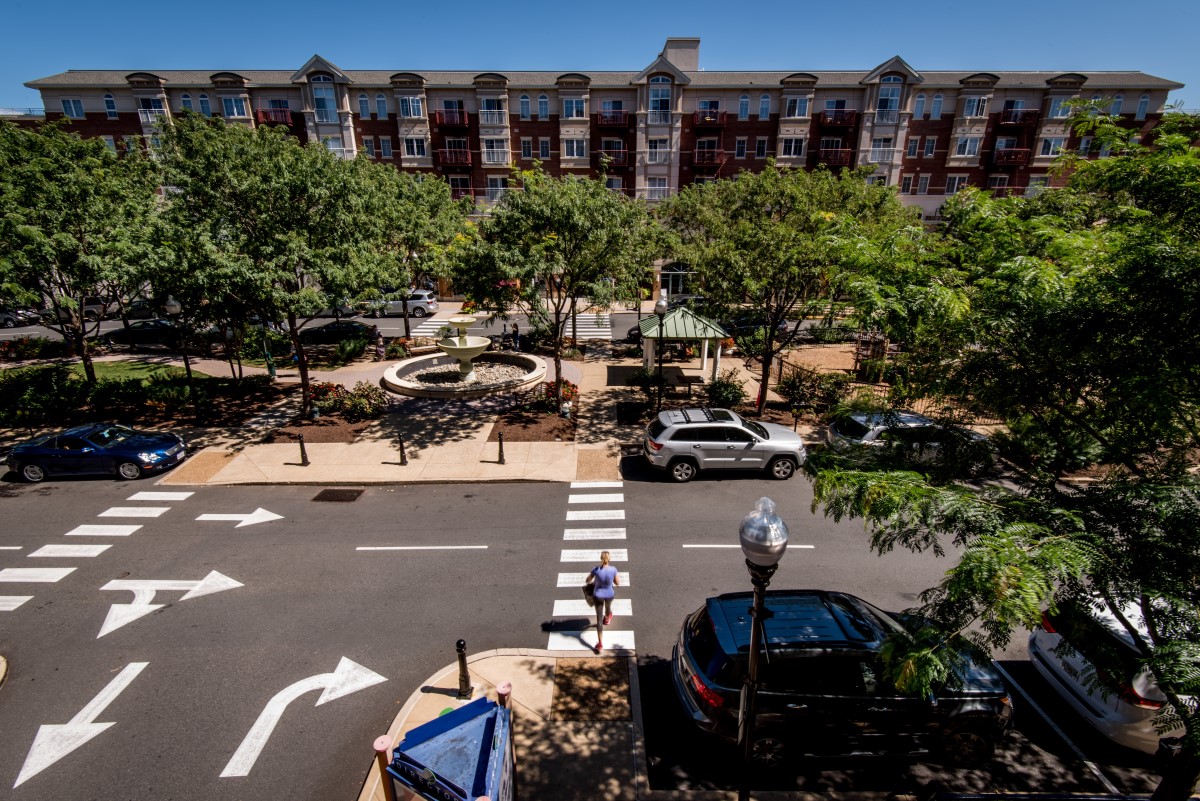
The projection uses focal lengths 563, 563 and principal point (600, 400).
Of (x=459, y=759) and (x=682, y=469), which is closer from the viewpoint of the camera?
(x=459, y=759)

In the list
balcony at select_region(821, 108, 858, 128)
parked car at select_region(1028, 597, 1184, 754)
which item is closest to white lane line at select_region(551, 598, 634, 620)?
Answer: parked car at select_region(1028, 597, 1184, 754)

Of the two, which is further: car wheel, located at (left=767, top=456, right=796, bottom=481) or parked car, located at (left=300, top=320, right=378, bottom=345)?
parked car, located at (left=300, top=320, right=378, bottom=345)

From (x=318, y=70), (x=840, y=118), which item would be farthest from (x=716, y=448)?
(x=318, y=70)

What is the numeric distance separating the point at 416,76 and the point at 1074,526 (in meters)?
49.6

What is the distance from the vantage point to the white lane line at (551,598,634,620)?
989cm

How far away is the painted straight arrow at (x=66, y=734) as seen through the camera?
7098 millimetres

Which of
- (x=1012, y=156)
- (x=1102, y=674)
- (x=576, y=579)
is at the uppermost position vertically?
(x=1012, y=156)

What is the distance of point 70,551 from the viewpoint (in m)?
11.9

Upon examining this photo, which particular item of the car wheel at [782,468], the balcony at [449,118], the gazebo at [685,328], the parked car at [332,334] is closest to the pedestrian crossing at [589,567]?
the car wheel at [782,468]

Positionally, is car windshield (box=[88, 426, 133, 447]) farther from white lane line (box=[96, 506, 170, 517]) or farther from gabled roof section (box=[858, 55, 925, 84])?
gabled roof section (box=[858, 55, 925, 84])

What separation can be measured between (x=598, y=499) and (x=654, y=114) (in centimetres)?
3826

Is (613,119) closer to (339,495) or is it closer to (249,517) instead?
(339,495)

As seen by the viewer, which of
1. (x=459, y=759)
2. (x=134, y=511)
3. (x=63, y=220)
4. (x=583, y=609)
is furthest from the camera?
(x=63, y=220)

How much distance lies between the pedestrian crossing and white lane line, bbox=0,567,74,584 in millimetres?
9745
